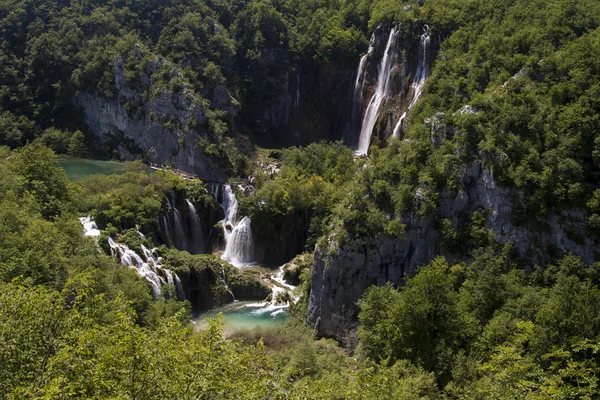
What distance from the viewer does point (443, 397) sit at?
75.2 feet

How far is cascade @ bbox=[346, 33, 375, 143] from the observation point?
205ft

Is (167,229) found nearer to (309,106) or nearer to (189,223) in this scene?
(189,223)

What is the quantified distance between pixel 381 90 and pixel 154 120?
27137 millimetres

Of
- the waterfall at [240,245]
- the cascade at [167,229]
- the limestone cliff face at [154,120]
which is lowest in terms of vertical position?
the waterfall at [240,245]

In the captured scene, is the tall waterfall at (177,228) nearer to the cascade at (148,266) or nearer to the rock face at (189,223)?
the rock face at (189,223)

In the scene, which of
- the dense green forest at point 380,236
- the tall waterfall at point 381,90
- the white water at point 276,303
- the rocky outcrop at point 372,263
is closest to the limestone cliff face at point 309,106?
the dense green forest at point 380,236

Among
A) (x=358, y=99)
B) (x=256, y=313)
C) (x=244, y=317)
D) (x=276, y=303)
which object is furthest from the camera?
(x=358, y=99)

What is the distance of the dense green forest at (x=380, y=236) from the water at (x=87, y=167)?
385 centimetres

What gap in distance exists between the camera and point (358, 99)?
62938mm

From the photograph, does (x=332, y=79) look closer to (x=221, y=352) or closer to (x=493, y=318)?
(x=493, y=318)

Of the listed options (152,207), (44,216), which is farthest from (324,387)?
(152,207)

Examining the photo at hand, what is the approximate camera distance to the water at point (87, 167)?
181 feet

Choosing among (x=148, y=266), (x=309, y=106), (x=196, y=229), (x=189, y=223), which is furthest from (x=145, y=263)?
(x=309, y=106)

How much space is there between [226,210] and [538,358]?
3343 cm
